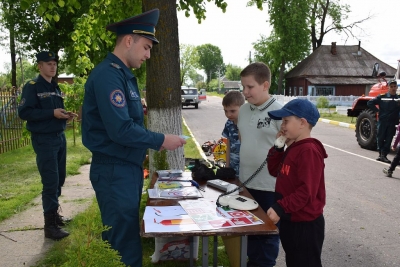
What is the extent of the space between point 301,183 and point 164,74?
235 centimetres

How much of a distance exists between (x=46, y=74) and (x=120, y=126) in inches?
97.5

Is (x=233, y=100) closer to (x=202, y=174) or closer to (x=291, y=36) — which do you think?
(x=202, y=174)

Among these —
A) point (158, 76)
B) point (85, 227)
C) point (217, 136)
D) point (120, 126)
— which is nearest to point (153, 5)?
point (158, 76)

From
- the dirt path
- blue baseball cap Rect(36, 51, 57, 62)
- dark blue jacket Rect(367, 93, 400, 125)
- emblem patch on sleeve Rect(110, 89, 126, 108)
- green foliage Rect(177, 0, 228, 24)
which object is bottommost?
the dirt path

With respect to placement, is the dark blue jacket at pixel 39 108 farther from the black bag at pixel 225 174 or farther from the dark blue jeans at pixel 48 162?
the black bag at pixel 225 174

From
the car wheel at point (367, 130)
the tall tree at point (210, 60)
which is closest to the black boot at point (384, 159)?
the car wheel at point (367, 130)

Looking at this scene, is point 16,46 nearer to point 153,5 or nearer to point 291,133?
point 153,5

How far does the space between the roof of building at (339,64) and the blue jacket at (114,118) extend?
3941 cm

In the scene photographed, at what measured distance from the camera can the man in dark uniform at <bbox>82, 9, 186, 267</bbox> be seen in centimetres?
235

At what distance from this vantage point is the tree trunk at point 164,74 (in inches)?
166

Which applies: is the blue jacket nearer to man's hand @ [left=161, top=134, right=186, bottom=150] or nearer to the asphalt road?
man's hand @ [left=161, top=134, right=186, bottom=150]

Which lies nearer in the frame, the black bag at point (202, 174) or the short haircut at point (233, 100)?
the black bag at point (202, 174)

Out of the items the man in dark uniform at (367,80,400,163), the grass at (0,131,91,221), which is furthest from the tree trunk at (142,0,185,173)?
the man in dark uniform at (367,80,400,163)

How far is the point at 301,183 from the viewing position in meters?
2.37
